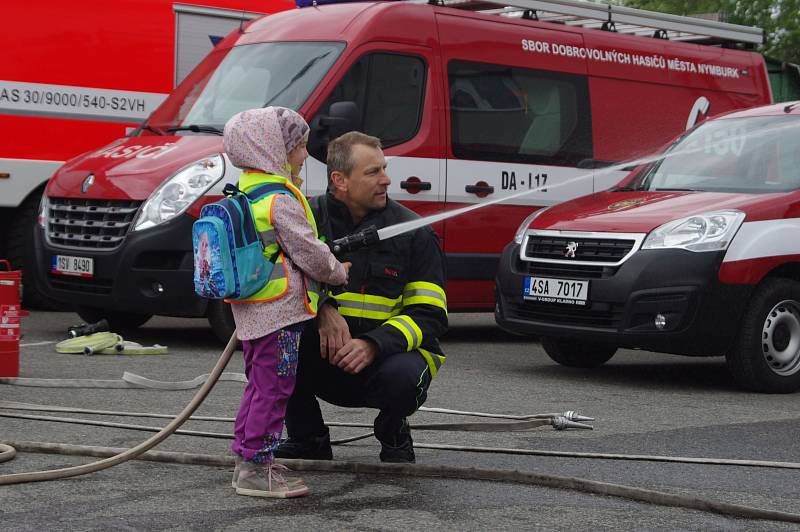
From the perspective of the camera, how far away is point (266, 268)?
4.75 m

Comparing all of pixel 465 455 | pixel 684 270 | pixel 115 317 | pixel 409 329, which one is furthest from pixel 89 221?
pixel 409 329

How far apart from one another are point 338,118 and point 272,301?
4.75 m

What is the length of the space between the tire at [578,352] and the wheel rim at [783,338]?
4.17ft

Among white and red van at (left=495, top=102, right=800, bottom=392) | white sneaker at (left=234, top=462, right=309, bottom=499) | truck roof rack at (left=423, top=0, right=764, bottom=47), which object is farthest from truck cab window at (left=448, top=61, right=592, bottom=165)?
white sneaker at (left=234, top=462, right=309, bottom=499)

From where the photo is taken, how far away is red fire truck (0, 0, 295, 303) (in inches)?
453

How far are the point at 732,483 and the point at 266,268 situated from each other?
6.50ft

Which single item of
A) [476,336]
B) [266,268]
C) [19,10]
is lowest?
[476,336]

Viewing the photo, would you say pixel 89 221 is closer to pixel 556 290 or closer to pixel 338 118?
pixel 338 118

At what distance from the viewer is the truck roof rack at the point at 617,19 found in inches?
443

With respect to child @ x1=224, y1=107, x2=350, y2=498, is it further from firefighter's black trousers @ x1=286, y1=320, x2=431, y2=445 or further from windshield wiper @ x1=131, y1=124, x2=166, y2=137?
windshield wiper @ x1=131, y1=124, x2=166, y2=137

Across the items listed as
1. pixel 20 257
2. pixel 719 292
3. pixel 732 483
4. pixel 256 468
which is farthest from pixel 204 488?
pixel 20 257

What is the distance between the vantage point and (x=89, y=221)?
380 inches

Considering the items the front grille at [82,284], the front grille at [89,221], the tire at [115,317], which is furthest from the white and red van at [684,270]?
the tire at [115,317]

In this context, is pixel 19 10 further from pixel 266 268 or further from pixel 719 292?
pixel 266 268
